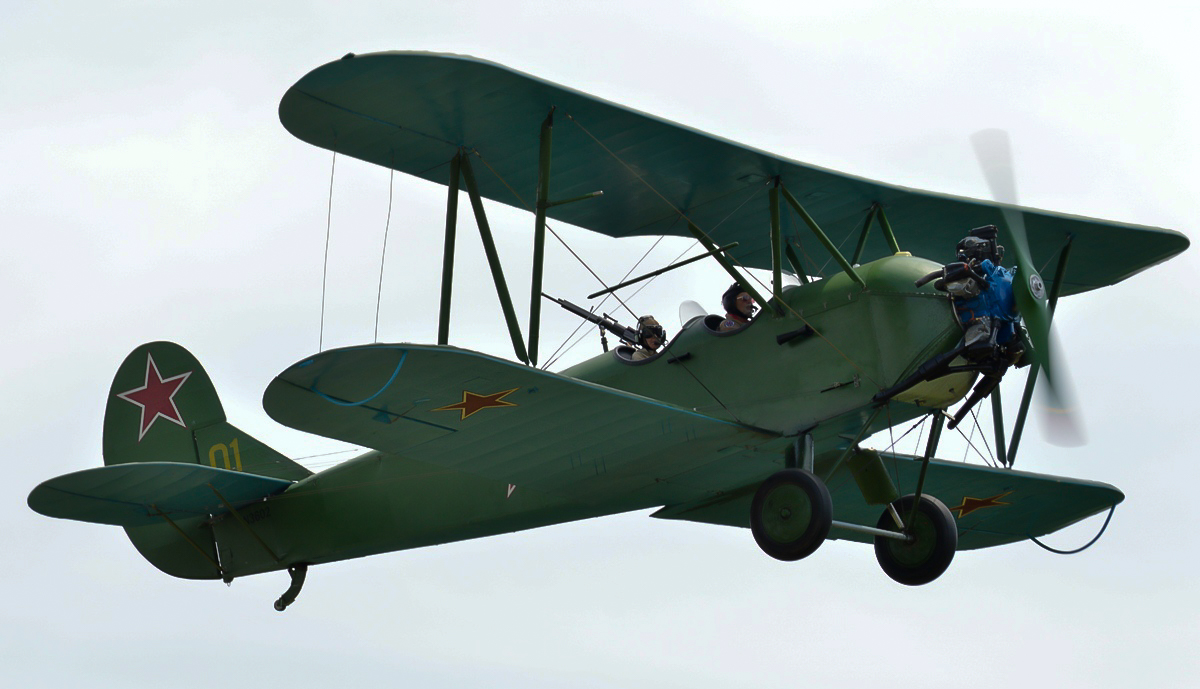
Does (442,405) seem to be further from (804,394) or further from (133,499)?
(133,499)

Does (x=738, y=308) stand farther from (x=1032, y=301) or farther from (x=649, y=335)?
(x=1032, y=301)

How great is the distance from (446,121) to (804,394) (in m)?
2.95

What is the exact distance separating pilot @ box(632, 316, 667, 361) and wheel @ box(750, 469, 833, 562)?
4.94ft

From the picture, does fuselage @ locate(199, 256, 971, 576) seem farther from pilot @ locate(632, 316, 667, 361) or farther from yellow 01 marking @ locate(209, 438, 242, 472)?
yellow 01 marking @ locate(209, 438, 242, 472)

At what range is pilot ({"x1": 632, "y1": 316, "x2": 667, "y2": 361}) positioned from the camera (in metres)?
12.6

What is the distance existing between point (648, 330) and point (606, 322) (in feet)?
1.77

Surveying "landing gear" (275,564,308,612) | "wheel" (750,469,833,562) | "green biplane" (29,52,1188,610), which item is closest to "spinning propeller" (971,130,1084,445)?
"green biplane" (29,52,1188,610)

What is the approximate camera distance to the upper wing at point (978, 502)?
13125mm

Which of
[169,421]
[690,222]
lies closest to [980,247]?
[690,222]

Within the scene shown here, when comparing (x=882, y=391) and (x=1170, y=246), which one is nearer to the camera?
(x=882, y=391)

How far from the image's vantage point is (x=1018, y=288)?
36.3 feet

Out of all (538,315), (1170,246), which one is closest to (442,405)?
(538,315)

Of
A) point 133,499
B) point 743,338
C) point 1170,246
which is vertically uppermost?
point 1170,246

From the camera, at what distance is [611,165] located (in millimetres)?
12305
